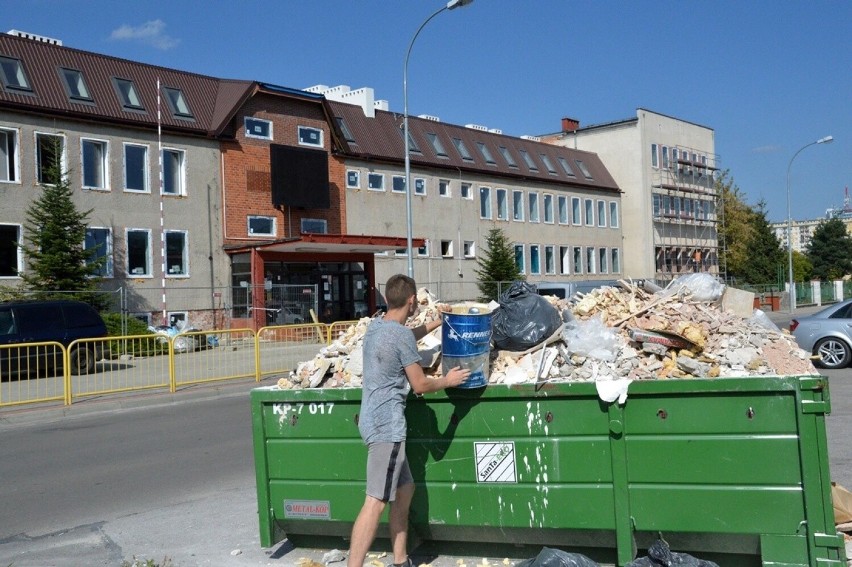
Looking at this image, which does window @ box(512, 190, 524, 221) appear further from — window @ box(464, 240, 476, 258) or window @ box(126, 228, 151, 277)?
window @ box(126, 228, 151, 277)

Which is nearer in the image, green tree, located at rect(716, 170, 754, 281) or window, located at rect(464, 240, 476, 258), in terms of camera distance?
window, located at rect(464, 240, 476, 258)

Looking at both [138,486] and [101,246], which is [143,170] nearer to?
[101,246]

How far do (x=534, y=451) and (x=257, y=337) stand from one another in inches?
483

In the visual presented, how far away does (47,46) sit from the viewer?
1059 inches

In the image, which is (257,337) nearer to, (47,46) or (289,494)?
(289,494)

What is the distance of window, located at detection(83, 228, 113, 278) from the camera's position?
26.5 meters

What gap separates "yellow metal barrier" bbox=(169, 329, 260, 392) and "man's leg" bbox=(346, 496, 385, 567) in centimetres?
1145

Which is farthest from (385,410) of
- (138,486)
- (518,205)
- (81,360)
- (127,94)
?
(518,205)

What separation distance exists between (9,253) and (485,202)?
2471 centimetres

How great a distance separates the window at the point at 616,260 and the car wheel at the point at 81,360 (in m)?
43.1

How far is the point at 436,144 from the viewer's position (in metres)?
41.4

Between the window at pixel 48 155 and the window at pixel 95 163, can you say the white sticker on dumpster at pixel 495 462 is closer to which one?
the window at pixel 48 155

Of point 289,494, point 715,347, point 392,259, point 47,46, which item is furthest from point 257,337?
point 392,259

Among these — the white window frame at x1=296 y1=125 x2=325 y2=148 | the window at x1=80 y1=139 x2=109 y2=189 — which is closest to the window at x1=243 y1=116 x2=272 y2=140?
the white window frame at x1=296 y1=125 x2=325 y2=148
